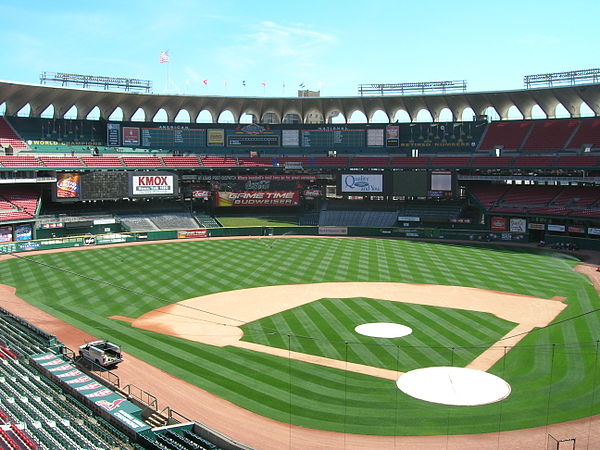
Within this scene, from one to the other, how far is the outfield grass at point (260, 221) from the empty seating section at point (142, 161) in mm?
12605

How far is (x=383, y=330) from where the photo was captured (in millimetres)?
30969

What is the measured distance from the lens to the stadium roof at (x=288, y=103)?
245 ft

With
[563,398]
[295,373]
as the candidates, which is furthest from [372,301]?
[563,398]

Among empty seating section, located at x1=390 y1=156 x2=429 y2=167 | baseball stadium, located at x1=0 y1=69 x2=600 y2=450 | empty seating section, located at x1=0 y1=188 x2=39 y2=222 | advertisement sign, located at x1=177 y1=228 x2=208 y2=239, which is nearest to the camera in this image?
baseball stadium, located at x1=0 y1=69 x2=600 y2=450

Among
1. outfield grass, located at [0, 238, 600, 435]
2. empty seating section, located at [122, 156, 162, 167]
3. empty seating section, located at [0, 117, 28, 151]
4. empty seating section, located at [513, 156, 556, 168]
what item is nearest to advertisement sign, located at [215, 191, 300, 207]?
empty seating section, located at [122, 156, 162, 167]

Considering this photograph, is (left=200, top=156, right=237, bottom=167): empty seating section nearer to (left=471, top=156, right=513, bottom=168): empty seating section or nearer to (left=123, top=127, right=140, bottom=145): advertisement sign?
(left=123, top=127, right=140, bottom=145): advertisement sign

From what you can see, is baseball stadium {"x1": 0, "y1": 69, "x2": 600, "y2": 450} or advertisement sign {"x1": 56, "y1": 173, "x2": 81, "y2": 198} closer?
baseball stadium {"x1": 0, "y1": 69, "x2": 600, "y2": 450}

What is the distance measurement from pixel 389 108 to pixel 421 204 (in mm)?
18197

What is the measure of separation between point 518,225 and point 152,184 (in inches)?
1977

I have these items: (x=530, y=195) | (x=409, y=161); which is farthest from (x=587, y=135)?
(x=409, y=161)

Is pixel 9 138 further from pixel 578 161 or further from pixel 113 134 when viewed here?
pixel 578 161

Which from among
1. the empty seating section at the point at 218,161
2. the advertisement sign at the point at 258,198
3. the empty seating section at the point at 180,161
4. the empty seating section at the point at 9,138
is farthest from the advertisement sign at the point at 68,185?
the advertisement sign at the point at 258,198

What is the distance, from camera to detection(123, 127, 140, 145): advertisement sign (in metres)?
84.1

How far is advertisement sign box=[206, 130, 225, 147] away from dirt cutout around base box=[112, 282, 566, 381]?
165 ft
